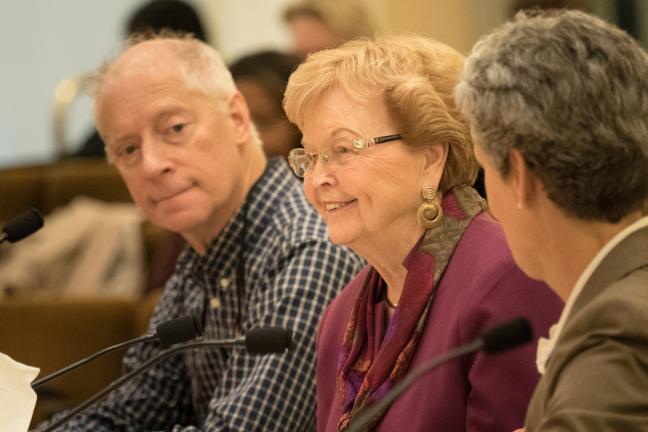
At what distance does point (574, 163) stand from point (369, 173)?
64cm

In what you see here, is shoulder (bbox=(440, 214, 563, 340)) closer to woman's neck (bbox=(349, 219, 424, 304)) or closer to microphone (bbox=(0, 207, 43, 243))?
woman's neck (bbox=(349, 219, 424, 304))

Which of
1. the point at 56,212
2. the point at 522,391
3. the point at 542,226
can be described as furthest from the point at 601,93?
the point at 56,212

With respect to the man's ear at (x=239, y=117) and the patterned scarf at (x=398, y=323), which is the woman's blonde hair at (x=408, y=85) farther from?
the man's ear at (x=239, y=117)

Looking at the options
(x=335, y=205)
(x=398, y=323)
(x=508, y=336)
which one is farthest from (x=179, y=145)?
(x=508, y=336)

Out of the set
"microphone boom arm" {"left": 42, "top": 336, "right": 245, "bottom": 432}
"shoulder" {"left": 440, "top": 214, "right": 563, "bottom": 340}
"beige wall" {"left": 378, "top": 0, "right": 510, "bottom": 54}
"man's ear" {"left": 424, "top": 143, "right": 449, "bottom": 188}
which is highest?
"man's ear" {"left": 424, "top": 143, "right": 449, "bottom": 188}

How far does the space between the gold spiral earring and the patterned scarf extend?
0.01 m

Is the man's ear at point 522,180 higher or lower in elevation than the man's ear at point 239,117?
higher

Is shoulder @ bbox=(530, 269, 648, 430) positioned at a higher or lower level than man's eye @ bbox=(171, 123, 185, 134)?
lower

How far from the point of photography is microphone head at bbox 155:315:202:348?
1.99 meters

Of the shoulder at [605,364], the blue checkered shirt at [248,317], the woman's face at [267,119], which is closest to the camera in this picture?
the shoulder at [605,364]

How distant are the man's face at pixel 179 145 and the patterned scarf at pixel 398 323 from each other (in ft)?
2.23

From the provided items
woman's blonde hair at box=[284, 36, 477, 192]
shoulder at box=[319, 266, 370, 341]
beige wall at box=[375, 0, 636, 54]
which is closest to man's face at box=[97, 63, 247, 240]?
shoulder at box=[319, 266, 370, 341]

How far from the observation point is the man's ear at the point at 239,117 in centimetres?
283

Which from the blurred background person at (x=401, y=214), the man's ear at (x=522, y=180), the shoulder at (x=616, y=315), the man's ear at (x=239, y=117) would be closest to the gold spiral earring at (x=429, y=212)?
the blurred background person at (x=401, y=214)
